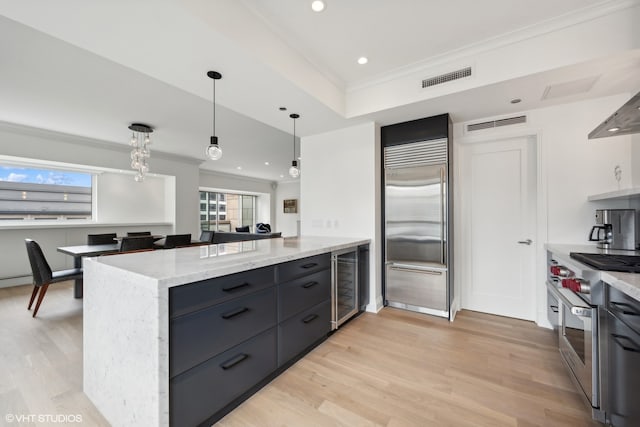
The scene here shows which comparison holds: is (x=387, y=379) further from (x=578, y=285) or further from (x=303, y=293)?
(x=578, y=285)

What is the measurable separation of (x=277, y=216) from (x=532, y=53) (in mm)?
9820

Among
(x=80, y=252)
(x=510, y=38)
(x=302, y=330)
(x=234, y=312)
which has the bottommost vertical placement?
(x=302, y=330)

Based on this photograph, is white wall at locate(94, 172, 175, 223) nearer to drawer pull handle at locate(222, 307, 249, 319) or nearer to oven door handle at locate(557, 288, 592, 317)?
drawer pull handle at locate(222, 307, 249, 319)

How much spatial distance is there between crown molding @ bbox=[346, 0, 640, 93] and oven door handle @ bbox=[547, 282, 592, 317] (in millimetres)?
2013

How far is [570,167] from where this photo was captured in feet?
9.01

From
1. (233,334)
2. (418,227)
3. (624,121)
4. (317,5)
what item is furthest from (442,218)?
(233,334)

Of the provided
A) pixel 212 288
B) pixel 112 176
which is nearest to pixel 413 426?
pixel 212 288

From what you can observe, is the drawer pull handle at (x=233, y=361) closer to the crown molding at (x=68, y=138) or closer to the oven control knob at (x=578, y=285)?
the oven control knob at (x=578, y=285)

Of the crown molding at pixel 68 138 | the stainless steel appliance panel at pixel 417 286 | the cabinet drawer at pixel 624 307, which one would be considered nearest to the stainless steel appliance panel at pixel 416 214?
the stainless steel appliance panel at pixel 417 286

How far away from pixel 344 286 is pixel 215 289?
1.75m

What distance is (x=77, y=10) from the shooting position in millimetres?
1513

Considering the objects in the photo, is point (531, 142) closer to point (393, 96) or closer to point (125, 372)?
point (393, 96)

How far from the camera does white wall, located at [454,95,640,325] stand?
2578 millimetres

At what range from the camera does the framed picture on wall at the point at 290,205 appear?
10.7 meters
